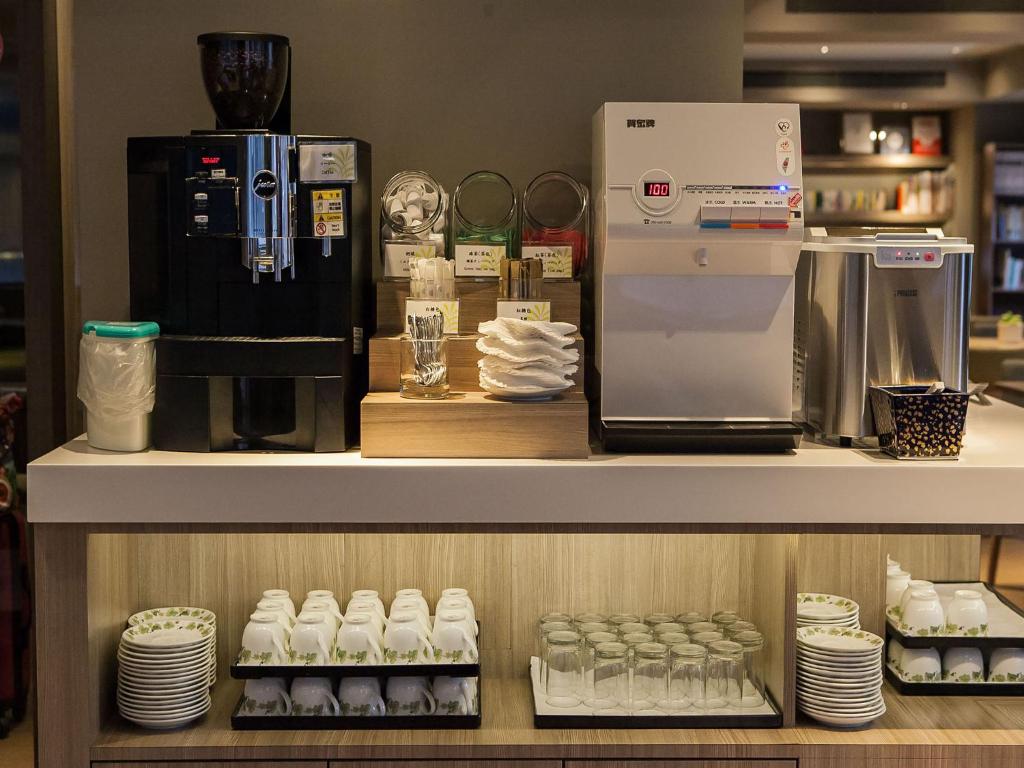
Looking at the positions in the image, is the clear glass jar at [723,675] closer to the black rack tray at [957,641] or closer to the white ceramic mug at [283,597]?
the black rack tray at [957,641]

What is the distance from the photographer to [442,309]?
2311 millimetres

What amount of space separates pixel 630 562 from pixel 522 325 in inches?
27.9

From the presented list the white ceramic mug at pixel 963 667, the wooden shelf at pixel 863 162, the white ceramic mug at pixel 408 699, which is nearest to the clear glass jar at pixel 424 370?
the white ceramic mug at pixel 408 699

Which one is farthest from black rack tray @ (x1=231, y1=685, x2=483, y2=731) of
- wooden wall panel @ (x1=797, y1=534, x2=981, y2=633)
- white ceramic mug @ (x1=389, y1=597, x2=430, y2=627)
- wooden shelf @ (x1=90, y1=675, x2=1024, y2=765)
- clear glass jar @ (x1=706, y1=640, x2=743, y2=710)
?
wooden wall panel @ (x1=797, y1=534, x2=981, y2=633)

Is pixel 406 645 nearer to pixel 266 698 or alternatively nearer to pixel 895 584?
pixel 266 698

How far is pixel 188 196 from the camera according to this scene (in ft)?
7.24

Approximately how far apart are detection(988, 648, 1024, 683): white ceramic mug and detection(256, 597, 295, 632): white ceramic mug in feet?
4.89

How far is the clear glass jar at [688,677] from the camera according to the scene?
90.4 inches

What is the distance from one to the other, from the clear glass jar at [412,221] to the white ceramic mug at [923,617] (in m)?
1.26

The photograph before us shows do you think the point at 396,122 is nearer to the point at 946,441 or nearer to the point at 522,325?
the point at 522,325

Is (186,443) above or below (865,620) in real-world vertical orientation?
above

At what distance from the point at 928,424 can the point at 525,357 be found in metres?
0.78

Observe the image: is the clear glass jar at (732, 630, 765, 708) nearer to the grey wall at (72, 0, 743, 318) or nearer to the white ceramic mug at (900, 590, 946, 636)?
the white ceramic mug at (900, 590, 946, 636)

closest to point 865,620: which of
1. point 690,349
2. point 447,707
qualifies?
point 690,349
